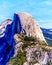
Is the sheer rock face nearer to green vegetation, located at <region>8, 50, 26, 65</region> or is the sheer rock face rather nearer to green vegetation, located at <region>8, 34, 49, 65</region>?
green vegetation, located at <region>8, 34, 49, 65</region>

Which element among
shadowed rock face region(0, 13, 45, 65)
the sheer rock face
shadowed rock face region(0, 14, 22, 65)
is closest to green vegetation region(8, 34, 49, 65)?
the sheer rock face

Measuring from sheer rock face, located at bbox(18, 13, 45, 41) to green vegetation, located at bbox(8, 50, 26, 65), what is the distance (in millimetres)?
14708

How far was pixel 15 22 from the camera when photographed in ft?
516

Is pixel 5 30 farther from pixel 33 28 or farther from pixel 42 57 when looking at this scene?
pixel 42 57

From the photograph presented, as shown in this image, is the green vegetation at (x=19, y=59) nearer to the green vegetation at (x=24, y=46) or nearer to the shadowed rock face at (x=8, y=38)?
the green vegetation at (x=24, y=46)

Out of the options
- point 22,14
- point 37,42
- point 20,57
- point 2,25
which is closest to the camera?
point 20,57

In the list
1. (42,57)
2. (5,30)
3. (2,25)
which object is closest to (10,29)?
(5,30)

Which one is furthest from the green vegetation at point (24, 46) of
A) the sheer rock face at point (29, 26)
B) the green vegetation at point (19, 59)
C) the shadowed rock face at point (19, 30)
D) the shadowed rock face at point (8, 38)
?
the shadowed rock face at point (8, 38)

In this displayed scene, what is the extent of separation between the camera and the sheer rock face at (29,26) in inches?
6024

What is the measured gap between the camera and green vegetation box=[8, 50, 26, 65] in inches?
5172

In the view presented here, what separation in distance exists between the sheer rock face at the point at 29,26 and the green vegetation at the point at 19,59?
48.3 feet

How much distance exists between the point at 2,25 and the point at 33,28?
30599mm

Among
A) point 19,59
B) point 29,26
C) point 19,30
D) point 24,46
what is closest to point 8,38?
point 19,30

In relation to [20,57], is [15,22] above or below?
above
